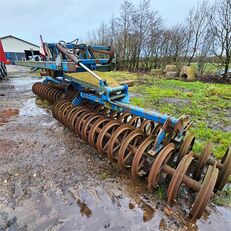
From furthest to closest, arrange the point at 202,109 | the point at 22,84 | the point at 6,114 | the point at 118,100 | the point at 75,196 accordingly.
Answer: the point at 22,84
the point at 202,109
the point at 6,114
the point at 118,100
the point at 75,196

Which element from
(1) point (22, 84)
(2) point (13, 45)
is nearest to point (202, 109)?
(1) point (22, 84)

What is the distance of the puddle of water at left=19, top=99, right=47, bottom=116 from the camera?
16.8 feet

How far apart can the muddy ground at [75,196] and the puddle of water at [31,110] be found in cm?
171

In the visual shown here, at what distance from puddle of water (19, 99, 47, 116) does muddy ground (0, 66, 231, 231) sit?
171 cm

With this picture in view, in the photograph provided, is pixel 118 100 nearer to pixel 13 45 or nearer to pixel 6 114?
pixel 6 114

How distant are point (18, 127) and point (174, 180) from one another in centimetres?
372

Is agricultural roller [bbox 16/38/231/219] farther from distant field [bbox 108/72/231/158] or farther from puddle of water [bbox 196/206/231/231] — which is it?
distant field [bbox 108/72/231/158]

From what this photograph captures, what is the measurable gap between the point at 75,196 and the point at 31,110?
391 cm

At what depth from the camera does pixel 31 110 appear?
17.7 ft

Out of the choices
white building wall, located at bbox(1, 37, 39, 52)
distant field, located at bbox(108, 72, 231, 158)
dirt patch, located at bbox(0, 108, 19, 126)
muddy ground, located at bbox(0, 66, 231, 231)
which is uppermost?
white building wall, located at bbox(1, 37, 39, 52)

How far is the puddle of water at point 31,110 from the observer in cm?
512

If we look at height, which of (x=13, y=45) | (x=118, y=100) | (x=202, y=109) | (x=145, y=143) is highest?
(x=13, y=45)

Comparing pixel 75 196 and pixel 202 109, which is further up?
pixel 75 196

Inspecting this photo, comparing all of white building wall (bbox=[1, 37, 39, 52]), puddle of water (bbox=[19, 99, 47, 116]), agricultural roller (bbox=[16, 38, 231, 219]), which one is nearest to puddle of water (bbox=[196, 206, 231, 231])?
agricultural roller (bbox=[16, 38, 231, 219])
